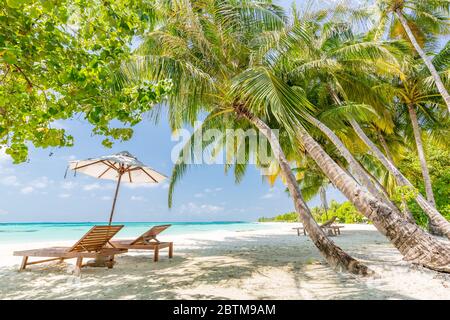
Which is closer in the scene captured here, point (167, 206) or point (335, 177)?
point (335, 177)

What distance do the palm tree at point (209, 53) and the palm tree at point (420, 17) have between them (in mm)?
4731

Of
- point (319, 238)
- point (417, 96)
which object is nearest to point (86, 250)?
point (319, 238)

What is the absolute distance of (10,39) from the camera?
2.06m

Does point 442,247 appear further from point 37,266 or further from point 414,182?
point 414,182

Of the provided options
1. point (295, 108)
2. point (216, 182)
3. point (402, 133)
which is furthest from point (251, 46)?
point (216, 182)

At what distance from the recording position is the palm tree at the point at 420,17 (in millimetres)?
8812

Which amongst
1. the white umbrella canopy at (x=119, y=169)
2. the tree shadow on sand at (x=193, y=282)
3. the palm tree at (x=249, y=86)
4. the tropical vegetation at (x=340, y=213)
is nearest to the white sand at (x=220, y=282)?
the tree shadow on sand at (x=193, y=282)

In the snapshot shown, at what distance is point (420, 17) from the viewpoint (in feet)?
34.9

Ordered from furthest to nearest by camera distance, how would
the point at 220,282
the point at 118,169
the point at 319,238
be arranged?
the point at 118,169
the point at 319,238
the point at 220,282

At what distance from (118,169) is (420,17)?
40.8 ft

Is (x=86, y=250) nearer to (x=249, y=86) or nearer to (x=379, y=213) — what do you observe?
(x=249, y=86)
